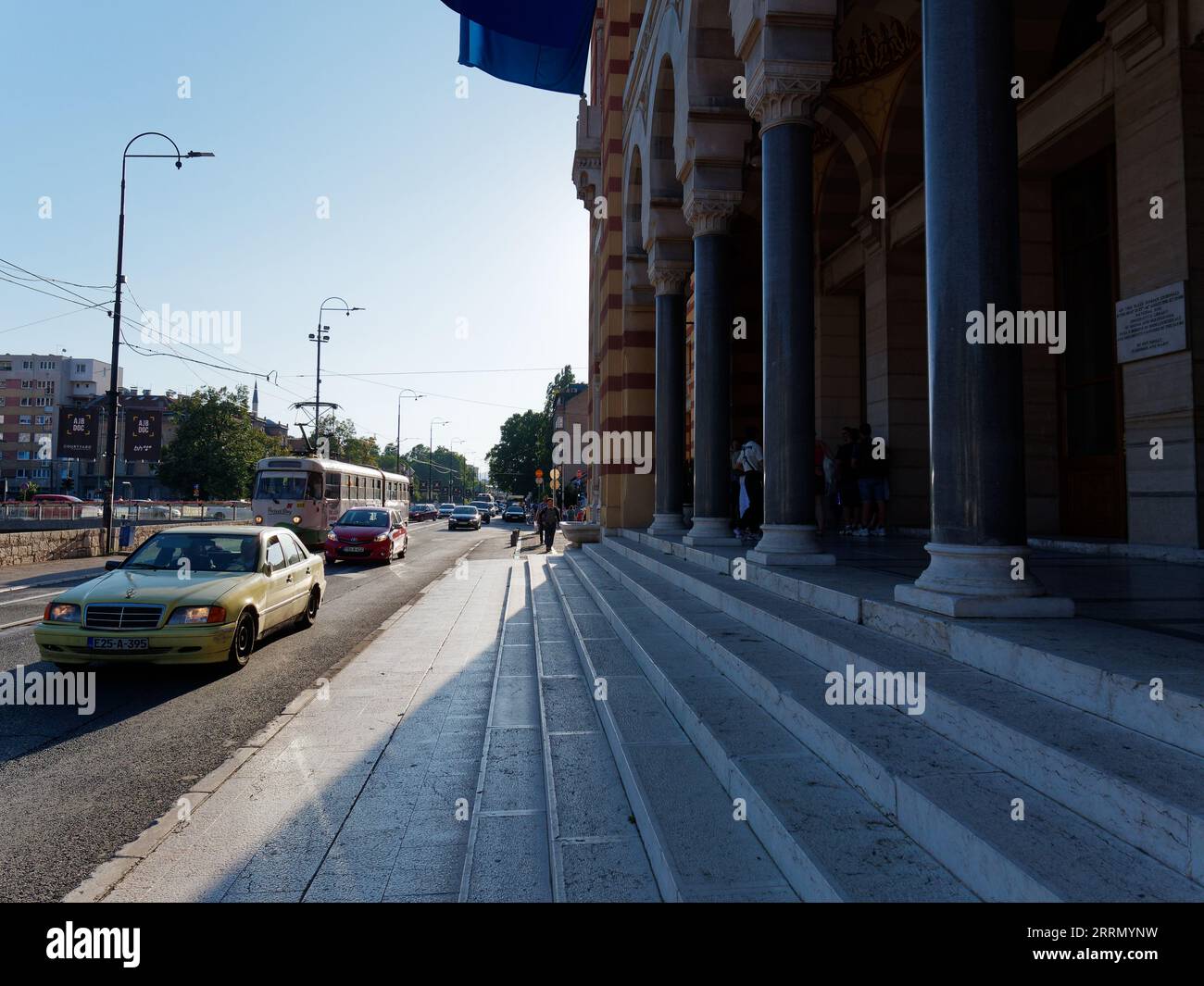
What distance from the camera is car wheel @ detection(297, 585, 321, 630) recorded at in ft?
30.8

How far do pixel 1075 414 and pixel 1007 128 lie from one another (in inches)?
259

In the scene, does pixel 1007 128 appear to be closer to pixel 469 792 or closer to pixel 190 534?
pixel 469 792

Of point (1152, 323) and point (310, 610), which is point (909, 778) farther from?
point (310, 610)

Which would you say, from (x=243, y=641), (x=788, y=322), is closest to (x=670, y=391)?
(x=788, y=322)

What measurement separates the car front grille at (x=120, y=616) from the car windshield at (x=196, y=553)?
3.57ft

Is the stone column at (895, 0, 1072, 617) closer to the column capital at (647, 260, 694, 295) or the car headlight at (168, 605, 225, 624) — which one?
the car headlight at (168, 605, 225, 624)

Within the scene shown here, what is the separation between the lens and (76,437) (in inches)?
1757

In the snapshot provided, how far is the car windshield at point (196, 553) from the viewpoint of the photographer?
7.63 metres

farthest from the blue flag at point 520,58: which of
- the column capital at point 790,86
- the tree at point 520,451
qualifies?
the tree at point 520,451

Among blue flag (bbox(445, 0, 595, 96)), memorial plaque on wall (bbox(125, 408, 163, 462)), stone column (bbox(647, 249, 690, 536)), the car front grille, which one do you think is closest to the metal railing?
memorial plaque on wall (bbox(125, 408, 163, 462))

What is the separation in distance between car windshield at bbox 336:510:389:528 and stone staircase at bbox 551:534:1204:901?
1658 centimetres

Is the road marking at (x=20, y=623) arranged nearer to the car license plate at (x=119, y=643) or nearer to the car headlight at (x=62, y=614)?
the car headlight at (x=62, y=614)
